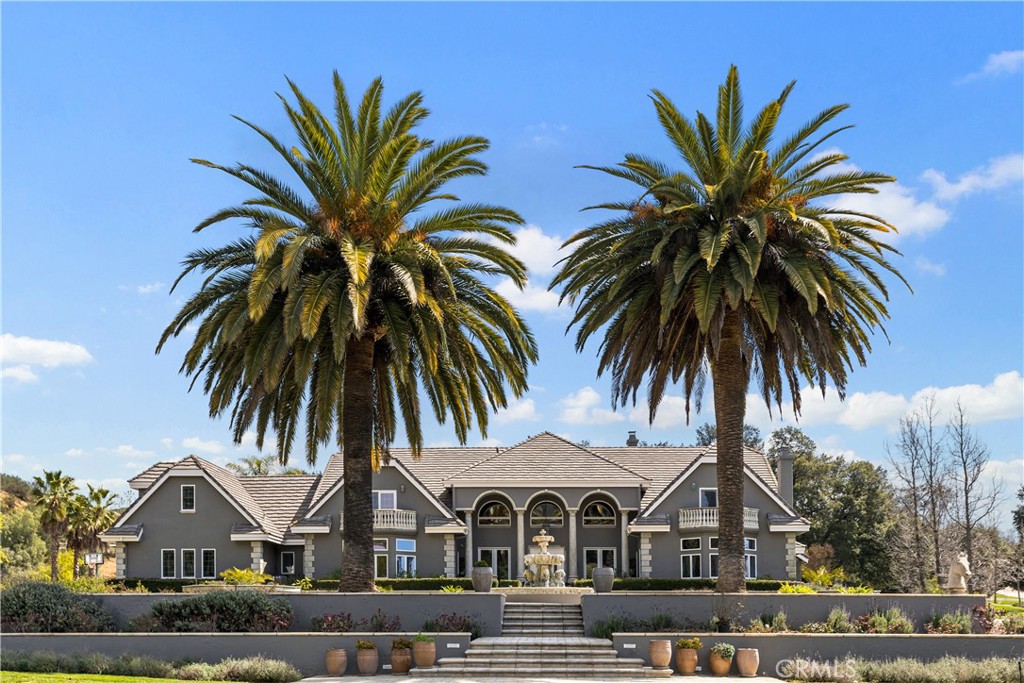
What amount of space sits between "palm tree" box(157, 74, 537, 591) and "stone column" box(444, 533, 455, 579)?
1932 centimetres

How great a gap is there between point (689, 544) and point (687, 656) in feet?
78.8

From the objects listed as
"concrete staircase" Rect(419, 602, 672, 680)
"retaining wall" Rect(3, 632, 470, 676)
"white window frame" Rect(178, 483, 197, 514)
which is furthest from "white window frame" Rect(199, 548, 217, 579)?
"concrete staircase" Rect(419, 602, 672, 680)

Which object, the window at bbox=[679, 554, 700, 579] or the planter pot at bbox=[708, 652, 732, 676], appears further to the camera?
the window at bbox=[679, 554, 700, 579]

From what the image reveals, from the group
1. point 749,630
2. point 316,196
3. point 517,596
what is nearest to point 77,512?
point 517,596

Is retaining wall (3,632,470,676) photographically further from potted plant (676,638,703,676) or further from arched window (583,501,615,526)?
arched window (583,501,615,526)

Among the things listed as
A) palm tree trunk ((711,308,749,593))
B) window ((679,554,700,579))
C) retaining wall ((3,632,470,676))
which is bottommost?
A: window ((679,554,700,579))

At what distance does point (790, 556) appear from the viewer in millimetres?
49531

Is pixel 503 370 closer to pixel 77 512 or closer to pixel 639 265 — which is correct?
pixel 639 265

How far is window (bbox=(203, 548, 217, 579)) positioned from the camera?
47.7m

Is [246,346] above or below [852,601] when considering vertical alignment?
above

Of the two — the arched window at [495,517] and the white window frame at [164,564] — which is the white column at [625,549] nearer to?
the arched window at [495,517]

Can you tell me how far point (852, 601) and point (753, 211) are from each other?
1003 cm

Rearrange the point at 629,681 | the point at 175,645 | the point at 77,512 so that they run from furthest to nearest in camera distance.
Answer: the point at 77,512
the point at 175,645
the point at 629,681

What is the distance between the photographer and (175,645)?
25656 mm
